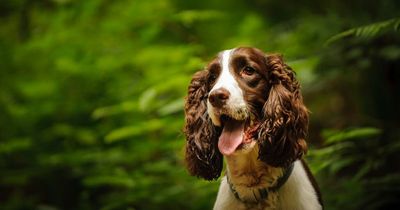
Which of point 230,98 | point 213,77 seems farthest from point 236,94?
point 213,77

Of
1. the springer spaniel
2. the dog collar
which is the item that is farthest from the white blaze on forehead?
the dog collar

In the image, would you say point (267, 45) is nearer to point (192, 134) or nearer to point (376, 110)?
point (376, 110)

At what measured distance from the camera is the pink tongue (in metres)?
3.13

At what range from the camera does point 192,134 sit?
3545 mm

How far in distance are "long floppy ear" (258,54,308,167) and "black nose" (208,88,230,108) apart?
0.95ft

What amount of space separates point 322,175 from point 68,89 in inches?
117

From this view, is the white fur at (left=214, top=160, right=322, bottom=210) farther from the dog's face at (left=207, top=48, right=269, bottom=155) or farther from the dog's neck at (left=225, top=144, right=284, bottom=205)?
the dog's face at (left=207, top=48, right=269, bottom=155)

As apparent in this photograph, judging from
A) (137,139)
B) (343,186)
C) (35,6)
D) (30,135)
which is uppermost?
(35,6)

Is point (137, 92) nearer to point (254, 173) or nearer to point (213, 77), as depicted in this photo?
point (213, 77)

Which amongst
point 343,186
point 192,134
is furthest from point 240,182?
point 343,186

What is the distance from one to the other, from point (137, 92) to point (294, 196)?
11.5 ft

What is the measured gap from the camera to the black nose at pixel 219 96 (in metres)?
3.05

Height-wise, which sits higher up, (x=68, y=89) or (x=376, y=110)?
(x=68, y=89)

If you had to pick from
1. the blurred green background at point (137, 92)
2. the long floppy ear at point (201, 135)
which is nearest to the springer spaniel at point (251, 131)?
the long floppy ear at point (201, 135)
